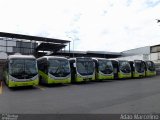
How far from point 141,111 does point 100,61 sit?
54.6ft

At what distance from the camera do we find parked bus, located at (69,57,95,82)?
21.6 metres

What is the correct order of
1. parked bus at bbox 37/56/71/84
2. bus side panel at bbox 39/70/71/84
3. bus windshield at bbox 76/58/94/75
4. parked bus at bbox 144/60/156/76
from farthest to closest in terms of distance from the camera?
parked bus at bbox 144/60/156/76 → bus windshield at bbox 76/58/94/75 → parked bus at bbox 37/56/71/84 → bus side panel at bbox 39/70/71/84

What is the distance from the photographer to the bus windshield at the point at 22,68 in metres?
17.1

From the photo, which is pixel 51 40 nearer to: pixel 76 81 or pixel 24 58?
pixel 76 81

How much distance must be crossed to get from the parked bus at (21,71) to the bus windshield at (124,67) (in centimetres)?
1343

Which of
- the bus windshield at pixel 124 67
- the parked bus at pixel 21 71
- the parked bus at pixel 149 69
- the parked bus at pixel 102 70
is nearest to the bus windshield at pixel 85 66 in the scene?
the parked bus at pixel 102 70

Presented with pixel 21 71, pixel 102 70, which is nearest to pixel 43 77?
pixel 21 71

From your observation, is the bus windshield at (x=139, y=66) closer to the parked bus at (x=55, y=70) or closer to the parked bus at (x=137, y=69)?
the parked bus at (x=137, y=69)

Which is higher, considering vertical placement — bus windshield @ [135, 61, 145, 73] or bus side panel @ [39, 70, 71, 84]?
bus windshield @ [135, 61, 145, 73]

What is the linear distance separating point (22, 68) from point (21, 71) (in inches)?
11.0

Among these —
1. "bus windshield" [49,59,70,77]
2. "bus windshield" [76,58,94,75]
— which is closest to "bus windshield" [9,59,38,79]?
"bus windshield" [49,59,70,77]

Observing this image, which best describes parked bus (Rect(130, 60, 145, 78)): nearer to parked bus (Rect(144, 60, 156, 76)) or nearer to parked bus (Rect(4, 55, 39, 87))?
parked bus (Rect(144, 60, 156, 76))

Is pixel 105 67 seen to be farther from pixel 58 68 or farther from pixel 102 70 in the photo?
pixel 58 68

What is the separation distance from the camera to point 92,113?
843cm
